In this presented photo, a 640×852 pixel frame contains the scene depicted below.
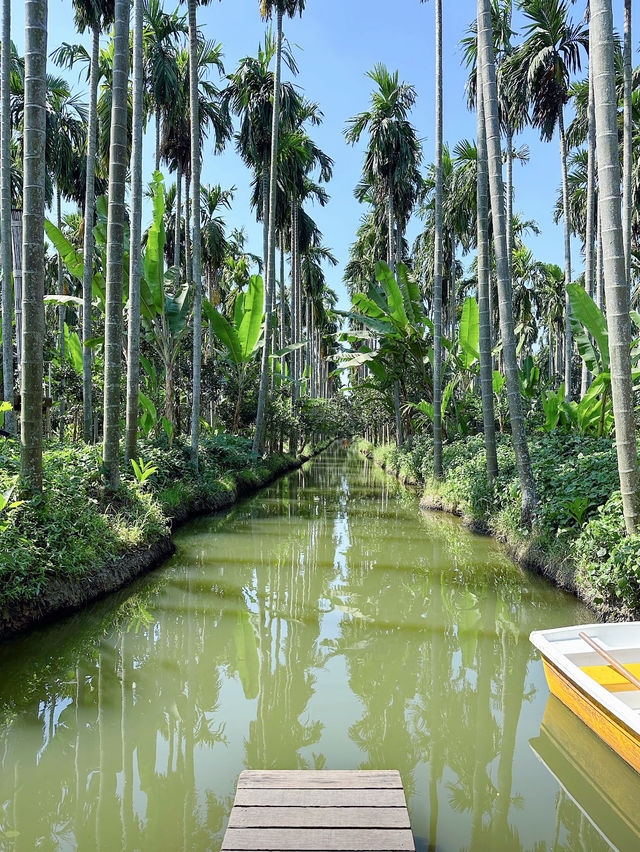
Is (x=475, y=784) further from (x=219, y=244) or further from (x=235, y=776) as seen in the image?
(x=219, y=244)

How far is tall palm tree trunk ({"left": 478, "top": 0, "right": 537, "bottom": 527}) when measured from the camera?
33.6ft

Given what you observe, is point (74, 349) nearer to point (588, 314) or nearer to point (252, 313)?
point (252, 313)

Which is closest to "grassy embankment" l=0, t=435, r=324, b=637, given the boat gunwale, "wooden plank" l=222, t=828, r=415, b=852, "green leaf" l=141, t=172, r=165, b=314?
"green leaf" l=141, t=172, r=165, b=314

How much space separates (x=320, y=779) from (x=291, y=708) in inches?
70.2

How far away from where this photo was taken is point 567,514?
348 inches

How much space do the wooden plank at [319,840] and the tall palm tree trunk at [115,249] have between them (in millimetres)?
7616

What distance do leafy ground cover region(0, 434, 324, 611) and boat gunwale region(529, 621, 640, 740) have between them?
5073 mm

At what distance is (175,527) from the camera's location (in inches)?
506

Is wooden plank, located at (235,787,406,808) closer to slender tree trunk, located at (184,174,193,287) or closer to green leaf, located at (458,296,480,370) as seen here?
green leaf, located at (458,296,480,370)

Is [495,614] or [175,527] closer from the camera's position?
[495,614]

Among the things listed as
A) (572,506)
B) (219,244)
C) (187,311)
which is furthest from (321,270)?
(572,506)

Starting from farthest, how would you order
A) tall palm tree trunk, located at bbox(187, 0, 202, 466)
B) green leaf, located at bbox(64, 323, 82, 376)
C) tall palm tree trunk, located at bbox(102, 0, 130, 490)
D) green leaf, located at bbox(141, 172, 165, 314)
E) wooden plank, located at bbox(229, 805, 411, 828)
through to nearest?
green leaf, located at bbox(64, 323, 82, 376)
tall palm tree trunk, located at bbox(187, 0, 202, 466)
green leaf, located at bbox(141, 172, 165, 314)
tall palm tree trunk, located at bbox(102, 0, 130, 490)
wooden plank, located at bbox(229, 805, 411, 828)

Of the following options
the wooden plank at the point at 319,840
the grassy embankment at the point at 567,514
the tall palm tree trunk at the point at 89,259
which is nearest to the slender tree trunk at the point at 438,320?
the grassy embankment at the point at 567,514

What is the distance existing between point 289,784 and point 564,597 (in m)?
5.86
